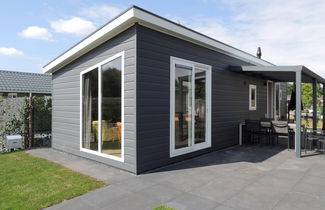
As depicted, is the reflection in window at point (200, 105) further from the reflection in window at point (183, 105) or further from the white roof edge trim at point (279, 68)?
the white roof edge trim at point (279, 68)

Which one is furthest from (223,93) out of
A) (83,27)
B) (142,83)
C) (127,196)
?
(83,27)

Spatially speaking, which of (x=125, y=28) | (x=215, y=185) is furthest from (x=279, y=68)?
(x=125, y=28)

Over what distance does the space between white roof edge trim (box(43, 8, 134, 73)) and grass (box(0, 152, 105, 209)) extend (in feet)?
8.71

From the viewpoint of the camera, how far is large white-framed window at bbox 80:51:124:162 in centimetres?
431

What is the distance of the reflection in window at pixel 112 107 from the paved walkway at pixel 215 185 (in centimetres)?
49

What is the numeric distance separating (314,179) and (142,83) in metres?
3.40

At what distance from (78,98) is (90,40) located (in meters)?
1.59

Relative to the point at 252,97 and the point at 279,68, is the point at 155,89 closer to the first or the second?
the point at 279,68

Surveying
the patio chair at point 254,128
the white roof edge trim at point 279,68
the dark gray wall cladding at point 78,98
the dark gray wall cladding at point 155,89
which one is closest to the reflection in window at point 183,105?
the dark gray wall cladding at point 155,89

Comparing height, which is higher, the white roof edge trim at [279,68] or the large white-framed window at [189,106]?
the white roof edge trim at [279,68]

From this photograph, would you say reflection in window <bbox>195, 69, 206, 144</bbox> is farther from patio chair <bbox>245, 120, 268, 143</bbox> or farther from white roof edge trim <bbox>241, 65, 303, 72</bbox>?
patio chair <bbox>245, 120, 268, 143</bbox>

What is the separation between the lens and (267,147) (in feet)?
21.1

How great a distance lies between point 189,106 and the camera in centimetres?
502

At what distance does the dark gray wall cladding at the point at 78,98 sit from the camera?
396cm
